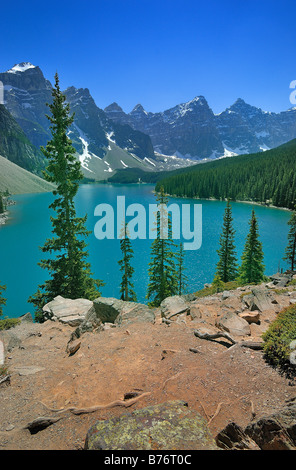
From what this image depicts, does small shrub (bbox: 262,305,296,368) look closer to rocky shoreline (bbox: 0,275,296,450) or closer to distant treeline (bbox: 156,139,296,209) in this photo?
rocky shoreline (bbox: 0,275,296,450)

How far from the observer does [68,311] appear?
15000 mm

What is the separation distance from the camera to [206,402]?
18.5ft

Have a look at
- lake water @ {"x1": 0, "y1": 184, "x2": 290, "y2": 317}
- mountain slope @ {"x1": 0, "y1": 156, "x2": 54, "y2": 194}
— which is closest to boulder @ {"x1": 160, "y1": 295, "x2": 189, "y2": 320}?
lake water @ {"x1": 0, "y1": 184, "x2": 290, "y2": 317}

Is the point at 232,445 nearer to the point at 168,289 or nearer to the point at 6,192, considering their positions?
the point at 168,289

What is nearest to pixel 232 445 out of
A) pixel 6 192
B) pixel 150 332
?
pixel 150 332

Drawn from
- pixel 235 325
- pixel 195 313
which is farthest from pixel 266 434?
pixel 195 313

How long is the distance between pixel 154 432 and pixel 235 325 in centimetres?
698

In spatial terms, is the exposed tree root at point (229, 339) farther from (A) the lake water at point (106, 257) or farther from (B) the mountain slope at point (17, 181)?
(B) the mountain slope at point (17, 181)

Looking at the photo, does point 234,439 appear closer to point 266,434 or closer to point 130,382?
point 266,434

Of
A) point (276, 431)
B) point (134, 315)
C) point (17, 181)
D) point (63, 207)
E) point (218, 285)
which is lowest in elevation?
point (218, 285)

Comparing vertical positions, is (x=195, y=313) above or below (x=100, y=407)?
below

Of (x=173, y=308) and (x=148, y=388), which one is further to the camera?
(x=173, y=308)

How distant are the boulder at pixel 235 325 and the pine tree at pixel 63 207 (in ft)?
42.8
